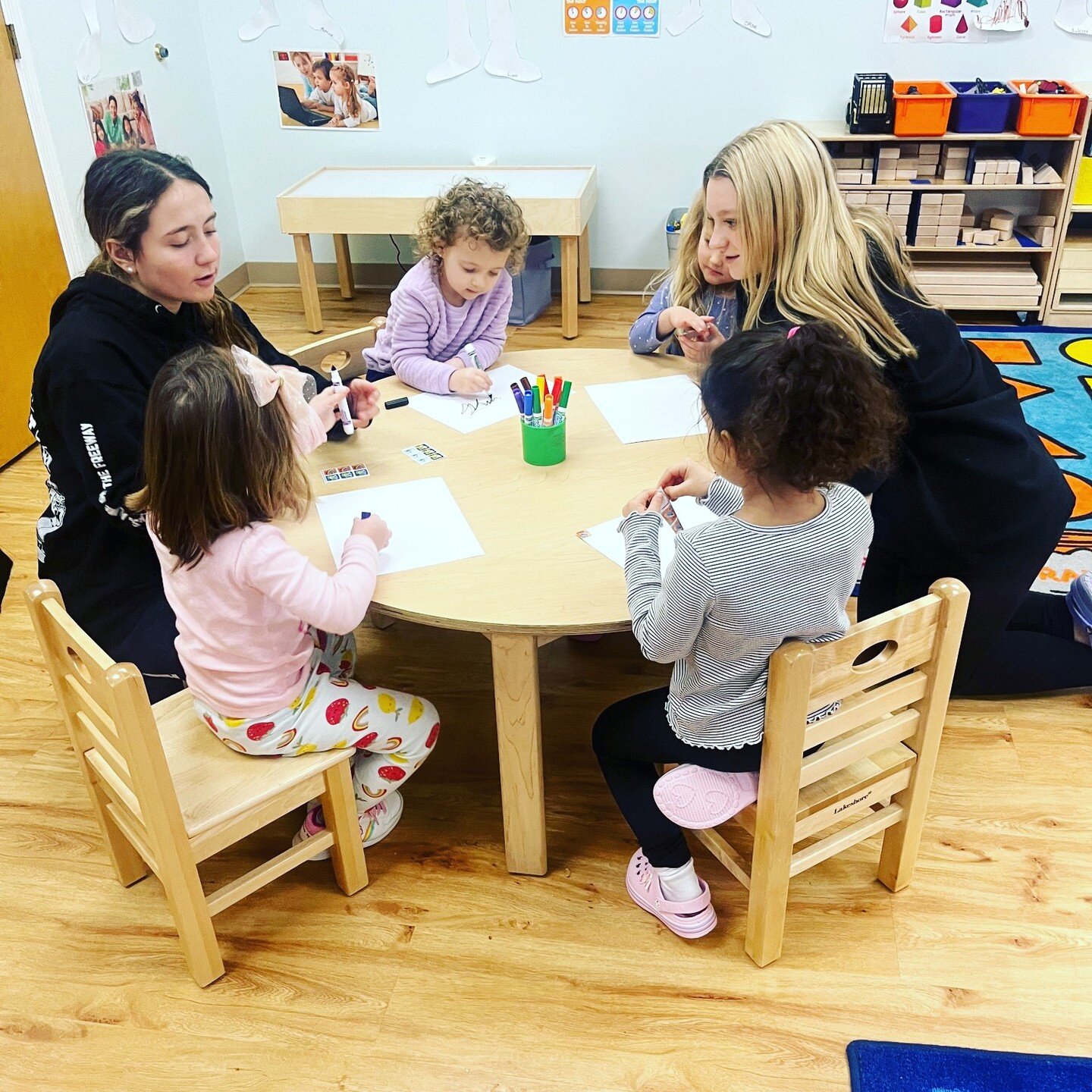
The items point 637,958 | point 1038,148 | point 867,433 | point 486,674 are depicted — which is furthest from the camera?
point 1038,148

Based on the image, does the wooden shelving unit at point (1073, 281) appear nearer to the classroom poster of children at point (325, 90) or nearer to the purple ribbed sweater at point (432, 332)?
the purple ribbed sweater at point (432, 332)

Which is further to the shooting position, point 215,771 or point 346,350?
point 346,350

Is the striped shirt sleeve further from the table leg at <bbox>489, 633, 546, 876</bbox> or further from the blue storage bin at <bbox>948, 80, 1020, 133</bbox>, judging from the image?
the blue storage bin at <bbox>948, 80, 1020, 133</bbox>

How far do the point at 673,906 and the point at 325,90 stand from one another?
372 centimetres

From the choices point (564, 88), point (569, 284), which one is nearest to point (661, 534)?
point (569, 284)

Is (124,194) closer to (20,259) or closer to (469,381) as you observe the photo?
(469,381)

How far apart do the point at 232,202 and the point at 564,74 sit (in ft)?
5.06

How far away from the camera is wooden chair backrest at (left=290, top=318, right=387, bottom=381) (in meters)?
2.20

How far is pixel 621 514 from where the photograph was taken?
64.5 inches

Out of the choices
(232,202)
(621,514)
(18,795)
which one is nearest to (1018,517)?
(621,514)

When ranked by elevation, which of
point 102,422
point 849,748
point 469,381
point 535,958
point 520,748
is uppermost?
point 102,422

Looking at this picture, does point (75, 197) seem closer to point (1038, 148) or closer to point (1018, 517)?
point (1018, 517)

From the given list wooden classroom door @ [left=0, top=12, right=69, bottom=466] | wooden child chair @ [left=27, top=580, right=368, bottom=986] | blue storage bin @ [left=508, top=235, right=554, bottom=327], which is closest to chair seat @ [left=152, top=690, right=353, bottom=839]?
wooden child chair @ [left=27, top=580, right=368, bottom=986]

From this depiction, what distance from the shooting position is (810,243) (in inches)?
65.7
